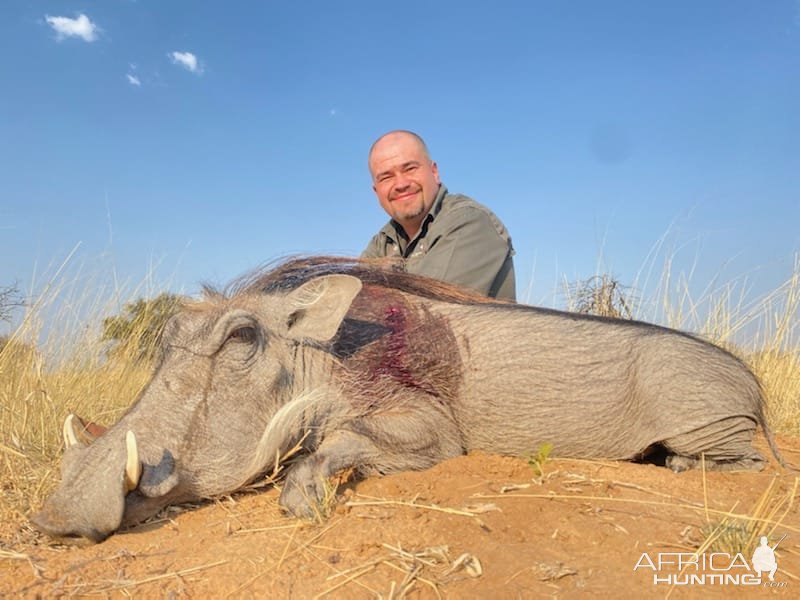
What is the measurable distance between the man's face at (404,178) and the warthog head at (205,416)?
2.09 metres

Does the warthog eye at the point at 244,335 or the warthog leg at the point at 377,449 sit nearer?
the warthog leg at the point at 377,449

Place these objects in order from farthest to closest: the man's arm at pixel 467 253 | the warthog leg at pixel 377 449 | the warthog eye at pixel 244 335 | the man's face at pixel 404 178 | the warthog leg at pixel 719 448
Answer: the man's face at pixel 404 178 < the man's arm at pixel 467 253 < the warthog leg at pixel 719 448 < the warthog eye at pixel 244 335 < the warthog leg at pixel 377 449

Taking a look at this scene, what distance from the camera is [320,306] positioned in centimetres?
288

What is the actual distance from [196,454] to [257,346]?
0.51m

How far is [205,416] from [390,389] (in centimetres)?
85

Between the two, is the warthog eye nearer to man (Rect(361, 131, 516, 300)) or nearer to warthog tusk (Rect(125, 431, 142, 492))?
warthog tusk (Rect(125, 431, 142, 492))

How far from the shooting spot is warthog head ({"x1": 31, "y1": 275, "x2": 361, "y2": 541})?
85.3 inches

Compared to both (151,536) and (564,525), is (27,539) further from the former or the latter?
(564,525)

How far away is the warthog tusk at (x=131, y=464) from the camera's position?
2.14 meters

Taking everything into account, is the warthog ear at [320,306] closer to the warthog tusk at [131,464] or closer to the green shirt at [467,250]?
the warthog tusk at [131,464]

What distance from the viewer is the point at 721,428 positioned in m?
3.20

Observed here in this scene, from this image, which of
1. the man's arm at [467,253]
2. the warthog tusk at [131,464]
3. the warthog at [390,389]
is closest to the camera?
the warthog tusk at [131,464]

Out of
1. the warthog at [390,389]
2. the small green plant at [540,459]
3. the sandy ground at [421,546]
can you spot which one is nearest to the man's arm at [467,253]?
the warthog at [390,389]

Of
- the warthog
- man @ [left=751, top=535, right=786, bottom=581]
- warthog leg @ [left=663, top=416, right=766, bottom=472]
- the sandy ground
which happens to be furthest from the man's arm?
man @ [left=751, top=535, right=786, bottom=581]
